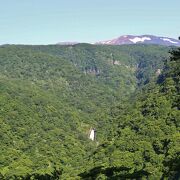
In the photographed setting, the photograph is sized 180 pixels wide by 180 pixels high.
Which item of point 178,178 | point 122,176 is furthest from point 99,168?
point 178,178

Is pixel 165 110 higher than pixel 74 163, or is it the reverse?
pixel 165 110

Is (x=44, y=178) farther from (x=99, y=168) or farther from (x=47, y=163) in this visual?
(x=47, y=163)

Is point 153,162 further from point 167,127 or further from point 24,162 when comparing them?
point 24,162

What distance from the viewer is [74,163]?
198 m

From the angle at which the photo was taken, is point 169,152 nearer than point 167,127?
Yes

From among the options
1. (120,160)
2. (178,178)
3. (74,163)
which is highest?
(178,178)

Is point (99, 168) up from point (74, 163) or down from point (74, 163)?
up

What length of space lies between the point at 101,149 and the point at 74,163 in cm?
2180

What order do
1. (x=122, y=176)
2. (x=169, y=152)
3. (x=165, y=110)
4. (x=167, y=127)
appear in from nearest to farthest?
(x=122, y=176) < (x=169, y=152) < (x=167, y=127) < (x=165, y=110)

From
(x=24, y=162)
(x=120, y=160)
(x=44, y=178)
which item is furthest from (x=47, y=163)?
(x=44, y=178)

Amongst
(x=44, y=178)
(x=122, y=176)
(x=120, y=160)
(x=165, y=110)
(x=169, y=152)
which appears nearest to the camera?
(x=122, y=176)

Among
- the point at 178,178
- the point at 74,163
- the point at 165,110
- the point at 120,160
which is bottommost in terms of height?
the point at 74,163

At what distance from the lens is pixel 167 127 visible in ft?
581

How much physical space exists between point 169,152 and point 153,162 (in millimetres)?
9709
